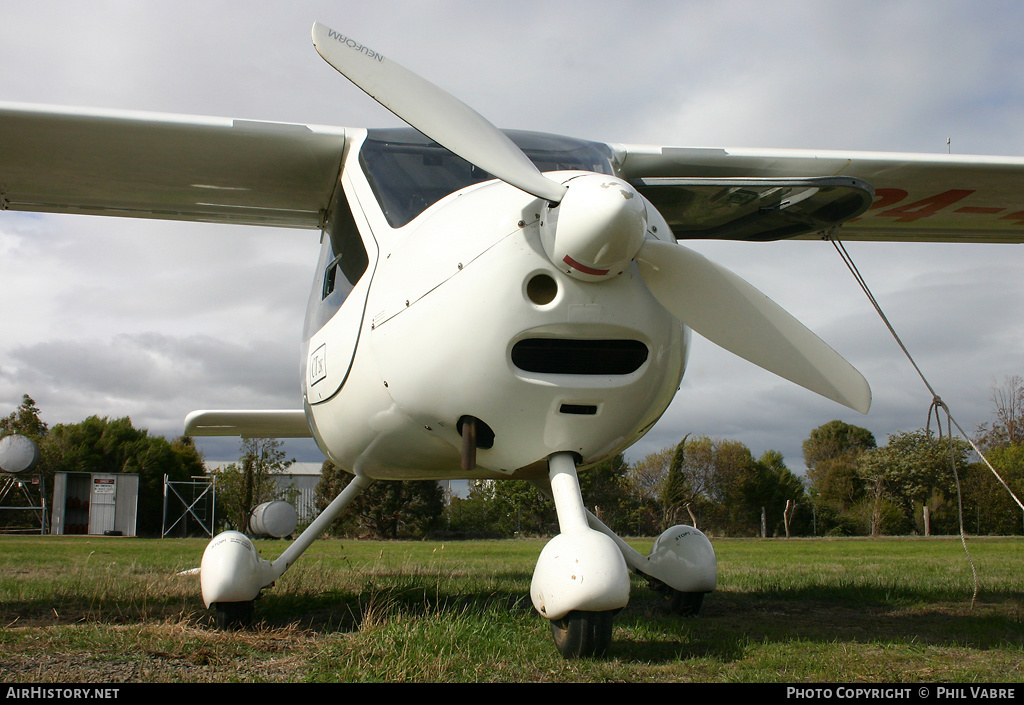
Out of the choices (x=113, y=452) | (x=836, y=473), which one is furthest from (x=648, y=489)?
(x=113, y=452)

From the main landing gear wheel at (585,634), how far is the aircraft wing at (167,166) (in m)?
3.65

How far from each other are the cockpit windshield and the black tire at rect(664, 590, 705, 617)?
2827 millimetres

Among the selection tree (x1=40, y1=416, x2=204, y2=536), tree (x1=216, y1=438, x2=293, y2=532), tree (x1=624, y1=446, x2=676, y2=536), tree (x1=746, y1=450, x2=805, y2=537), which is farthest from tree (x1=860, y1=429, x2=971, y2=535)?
tree (x1=40, y1=416, x2=204, y2=536)

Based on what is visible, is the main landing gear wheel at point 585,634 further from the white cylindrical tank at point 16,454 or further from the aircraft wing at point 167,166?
the white cylindrical tank at point 16,454

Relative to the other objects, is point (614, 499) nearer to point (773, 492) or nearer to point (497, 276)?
point (773, 492)

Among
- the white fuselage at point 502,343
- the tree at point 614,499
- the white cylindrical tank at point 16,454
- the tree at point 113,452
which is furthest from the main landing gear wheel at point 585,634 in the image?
the tree at point 113,452

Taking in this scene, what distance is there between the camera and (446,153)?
15.4 ft

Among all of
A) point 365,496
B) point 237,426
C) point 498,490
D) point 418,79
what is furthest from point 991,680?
point 498,490

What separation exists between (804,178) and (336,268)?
3.42 metres

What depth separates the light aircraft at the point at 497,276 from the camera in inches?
134

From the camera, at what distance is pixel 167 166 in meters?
5.93

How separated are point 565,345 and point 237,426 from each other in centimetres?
502

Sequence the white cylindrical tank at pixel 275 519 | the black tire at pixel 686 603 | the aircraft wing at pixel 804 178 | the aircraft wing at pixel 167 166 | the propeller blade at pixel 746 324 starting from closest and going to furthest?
1. the propeller blade at pixel 746 324
2. the black tire at pixel 686 603
3. the aircraft wing at pixel 167 166
4. the aircraft wing at pixel 804 178
5. the white cylindrical tank at pixel 275 519
